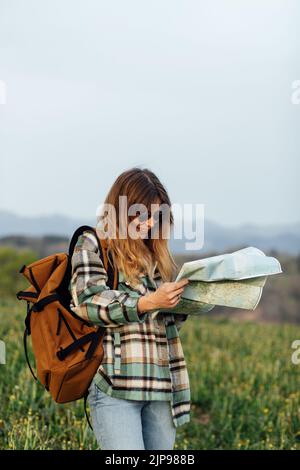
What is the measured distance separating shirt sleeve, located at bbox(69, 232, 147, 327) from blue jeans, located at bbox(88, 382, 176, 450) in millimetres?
371

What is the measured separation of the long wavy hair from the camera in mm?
3594

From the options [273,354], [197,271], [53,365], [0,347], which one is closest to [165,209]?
[197,271]

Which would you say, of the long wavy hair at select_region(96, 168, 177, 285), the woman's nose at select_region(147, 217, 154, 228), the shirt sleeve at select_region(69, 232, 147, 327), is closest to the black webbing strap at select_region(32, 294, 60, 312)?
the shirt sleeve at select_region(69, 232, 147, 327)

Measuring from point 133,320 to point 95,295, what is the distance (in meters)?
0.21

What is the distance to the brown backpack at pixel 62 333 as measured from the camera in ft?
12.0

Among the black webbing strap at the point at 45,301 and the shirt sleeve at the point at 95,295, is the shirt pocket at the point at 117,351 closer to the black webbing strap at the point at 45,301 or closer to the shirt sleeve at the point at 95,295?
the shirt sleeve at the point at 95,295

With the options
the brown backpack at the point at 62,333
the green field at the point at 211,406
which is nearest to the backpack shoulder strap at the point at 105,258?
the brown backpack at the point at 62,333

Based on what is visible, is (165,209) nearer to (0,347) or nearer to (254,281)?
(254,281)

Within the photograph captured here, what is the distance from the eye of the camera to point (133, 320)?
3.52m

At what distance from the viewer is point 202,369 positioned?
9117mm

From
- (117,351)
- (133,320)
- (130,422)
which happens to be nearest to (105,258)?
(133,320)

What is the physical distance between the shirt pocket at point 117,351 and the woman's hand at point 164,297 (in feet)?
0.78

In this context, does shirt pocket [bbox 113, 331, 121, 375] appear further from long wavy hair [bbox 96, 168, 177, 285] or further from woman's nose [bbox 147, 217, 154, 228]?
woman's nose [bbox 147, 217, 154, 228]

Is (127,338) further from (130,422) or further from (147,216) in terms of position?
(147,216)
